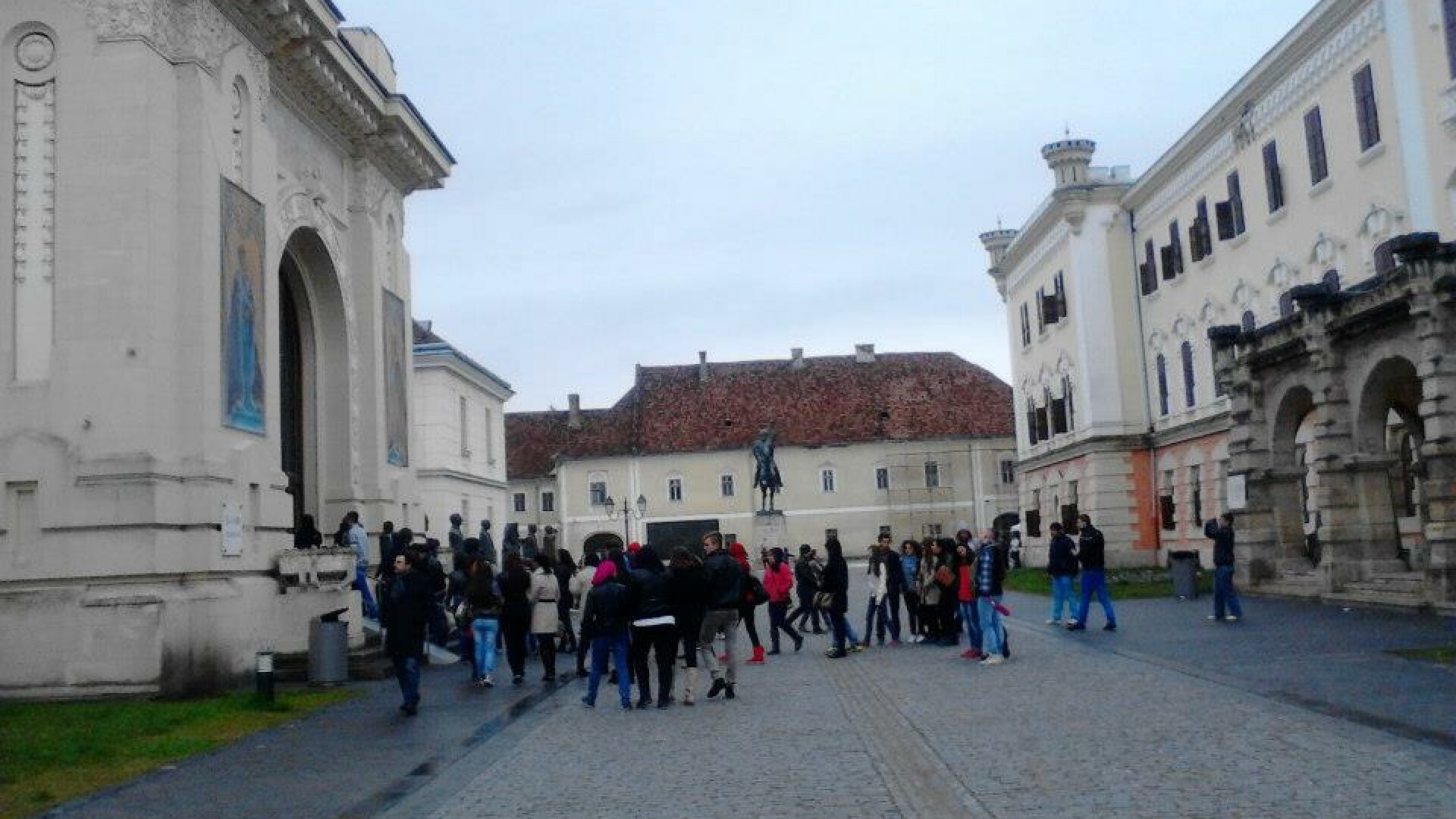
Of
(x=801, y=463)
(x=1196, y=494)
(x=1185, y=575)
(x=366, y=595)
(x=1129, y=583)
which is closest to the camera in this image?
(x=366, y=595)

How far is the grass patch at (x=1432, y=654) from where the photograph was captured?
50.3 feet

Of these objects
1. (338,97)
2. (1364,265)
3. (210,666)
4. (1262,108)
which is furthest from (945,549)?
(1262,108)

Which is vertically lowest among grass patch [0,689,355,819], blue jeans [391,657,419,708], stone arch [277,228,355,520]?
grass patch [0,689,355,819]

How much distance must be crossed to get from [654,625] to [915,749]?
193 inches

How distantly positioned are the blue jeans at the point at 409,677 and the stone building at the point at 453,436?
25496 mm

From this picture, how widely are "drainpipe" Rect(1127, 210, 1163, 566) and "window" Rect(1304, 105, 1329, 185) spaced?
1460 centimetres

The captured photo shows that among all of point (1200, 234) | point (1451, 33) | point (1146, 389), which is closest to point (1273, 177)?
point (1200, 234)

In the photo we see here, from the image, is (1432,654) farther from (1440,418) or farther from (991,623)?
(1440,418)

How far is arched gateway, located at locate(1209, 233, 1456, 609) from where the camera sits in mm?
21266

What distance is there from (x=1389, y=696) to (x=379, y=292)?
785 inches

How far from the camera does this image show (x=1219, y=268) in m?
40.8

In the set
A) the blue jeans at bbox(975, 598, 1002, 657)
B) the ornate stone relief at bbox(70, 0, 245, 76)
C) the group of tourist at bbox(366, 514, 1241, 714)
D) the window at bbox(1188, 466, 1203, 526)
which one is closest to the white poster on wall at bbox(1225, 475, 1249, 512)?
the group of tourist at bbox(366, 514, 1241, 714)

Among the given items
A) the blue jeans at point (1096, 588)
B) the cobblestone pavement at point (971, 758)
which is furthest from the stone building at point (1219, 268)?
the cobblestone pavement at point (971, 758)

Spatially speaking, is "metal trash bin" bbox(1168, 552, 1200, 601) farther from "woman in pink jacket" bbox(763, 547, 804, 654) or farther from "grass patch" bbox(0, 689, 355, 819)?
"grass patch" bbox(0, 689, 355, 819)
